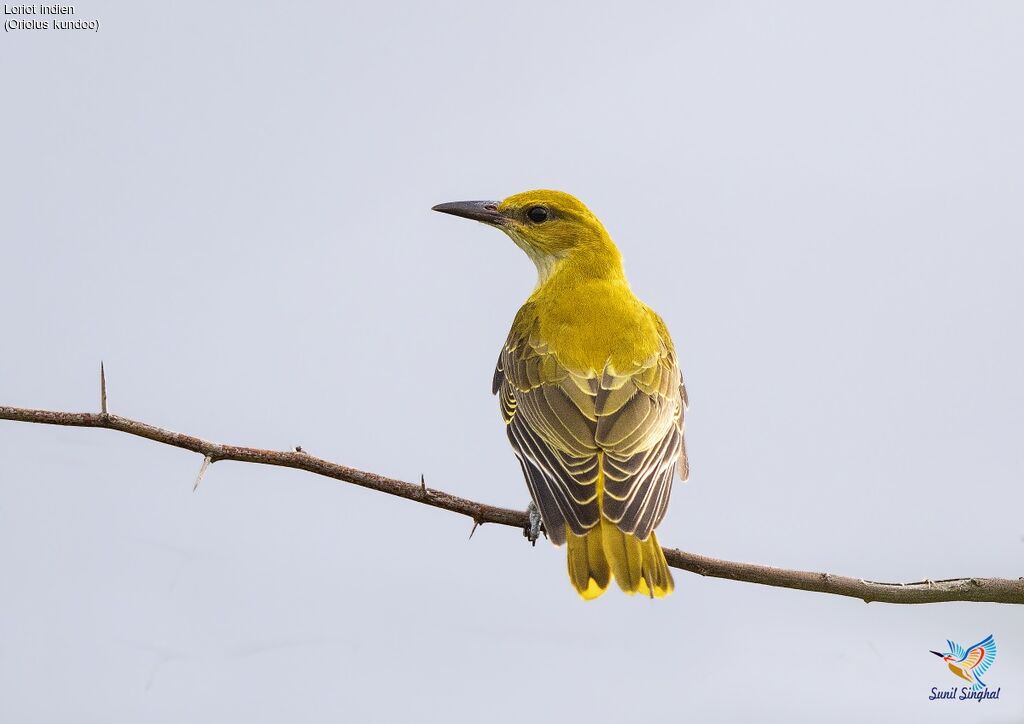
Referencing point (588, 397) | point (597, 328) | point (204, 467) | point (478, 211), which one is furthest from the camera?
point (478, 211)

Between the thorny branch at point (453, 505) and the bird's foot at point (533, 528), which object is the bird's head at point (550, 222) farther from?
the thorny branch at point (453, 505)

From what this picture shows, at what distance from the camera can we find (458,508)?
315 cm

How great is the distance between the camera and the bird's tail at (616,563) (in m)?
3.24

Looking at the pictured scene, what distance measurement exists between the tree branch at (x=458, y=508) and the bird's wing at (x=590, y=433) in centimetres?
42

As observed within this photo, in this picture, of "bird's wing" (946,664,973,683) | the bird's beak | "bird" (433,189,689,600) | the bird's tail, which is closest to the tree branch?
the bird's tail

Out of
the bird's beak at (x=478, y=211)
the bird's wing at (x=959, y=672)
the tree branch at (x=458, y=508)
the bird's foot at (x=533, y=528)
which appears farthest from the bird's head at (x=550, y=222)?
the bird's wing at (x=959, y=672)

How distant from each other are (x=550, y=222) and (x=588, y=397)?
52.3 inches

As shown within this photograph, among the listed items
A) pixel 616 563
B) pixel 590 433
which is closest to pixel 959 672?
pixel 616 563

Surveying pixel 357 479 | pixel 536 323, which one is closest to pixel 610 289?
pixel 536 323

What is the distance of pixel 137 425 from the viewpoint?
9.68 feet

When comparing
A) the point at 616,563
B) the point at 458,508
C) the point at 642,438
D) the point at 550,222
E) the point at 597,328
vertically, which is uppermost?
the point at 550,222

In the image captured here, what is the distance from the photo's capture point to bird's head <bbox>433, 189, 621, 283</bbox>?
504 cm

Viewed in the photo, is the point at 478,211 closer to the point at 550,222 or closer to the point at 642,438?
the point at 550,222

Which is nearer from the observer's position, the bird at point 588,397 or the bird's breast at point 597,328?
the bird at point 588,397
